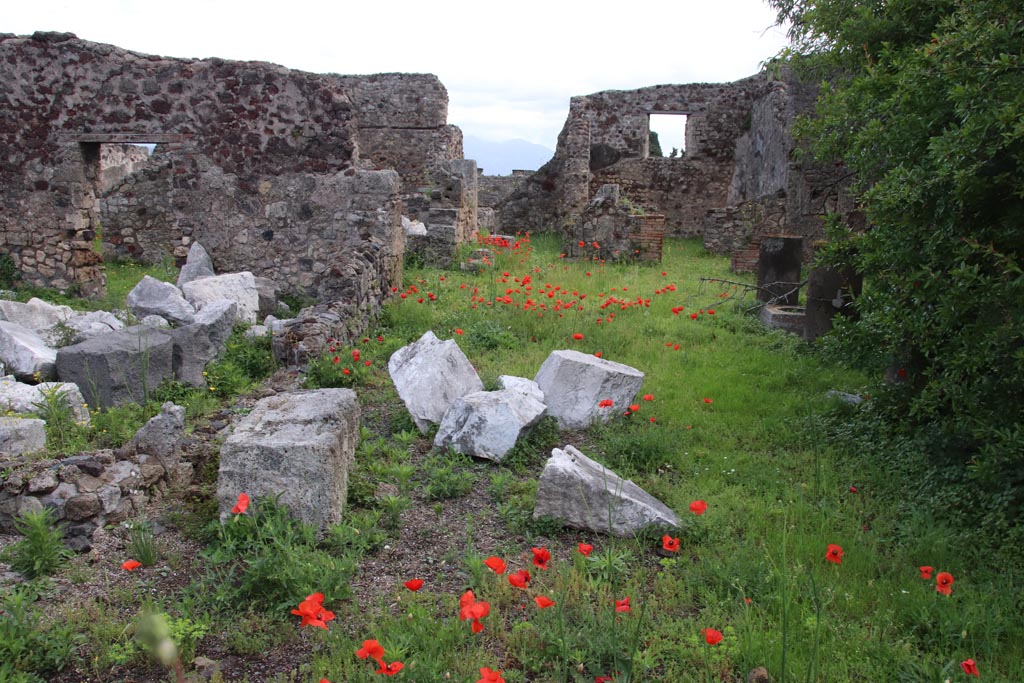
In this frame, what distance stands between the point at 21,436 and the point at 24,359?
1577 millimetres

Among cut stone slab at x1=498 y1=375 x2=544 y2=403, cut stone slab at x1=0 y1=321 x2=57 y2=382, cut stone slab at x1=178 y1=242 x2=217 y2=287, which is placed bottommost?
cut stone slab at x1=498 y1=375 x2=544 y2=403

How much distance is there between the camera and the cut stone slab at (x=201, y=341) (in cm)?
632

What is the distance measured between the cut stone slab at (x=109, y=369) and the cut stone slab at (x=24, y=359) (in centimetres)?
12

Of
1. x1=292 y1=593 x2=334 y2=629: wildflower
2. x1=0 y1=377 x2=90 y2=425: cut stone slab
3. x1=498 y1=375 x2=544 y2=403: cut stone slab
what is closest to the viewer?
x1=292 y1=593 x2=334 y2=629: wildflower

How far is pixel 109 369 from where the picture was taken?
570 centimetres

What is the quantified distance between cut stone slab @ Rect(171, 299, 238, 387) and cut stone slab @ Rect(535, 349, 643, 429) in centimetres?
301

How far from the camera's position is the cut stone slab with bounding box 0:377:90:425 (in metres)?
5.08

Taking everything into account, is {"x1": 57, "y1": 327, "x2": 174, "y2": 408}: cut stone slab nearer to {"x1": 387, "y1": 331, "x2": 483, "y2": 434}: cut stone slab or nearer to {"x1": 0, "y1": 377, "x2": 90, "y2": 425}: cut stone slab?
{"x1": 0, "y1": 377, "x2": 90, "y2": 425}: cut stone slab

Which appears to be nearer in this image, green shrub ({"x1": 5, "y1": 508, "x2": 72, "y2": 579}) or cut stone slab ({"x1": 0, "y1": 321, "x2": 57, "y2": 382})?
green shrub ({"x1": 5, "y1": 508, "x2": 72, "y2": 579})

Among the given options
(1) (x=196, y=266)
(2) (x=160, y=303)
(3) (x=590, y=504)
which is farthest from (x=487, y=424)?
(1) (x=196, y=266)

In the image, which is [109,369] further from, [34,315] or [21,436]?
[34,315]

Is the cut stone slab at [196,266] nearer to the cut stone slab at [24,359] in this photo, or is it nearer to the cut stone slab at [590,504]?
the cut stone slab at [24,359]

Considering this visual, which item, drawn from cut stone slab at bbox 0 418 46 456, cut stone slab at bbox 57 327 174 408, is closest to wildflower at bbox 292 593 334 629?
cut stone slab at bbox 0 418 46 456

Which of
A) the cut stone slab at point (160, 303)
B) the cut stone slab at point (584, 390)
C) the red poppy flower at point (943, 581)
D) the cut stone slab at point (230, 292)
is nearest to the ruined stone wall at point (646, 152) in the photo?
the cut stone slab at point (230, 292)
